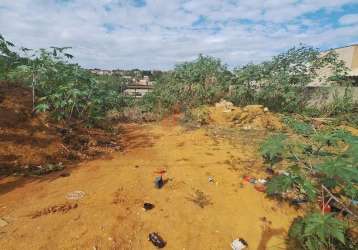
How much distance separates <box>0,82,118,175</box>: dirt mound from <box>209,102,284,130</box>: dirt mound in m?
3.37

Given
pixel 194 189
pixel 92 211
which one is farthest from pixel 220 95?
pixel 92 211

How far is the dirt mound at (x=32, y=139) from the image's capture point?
348cm

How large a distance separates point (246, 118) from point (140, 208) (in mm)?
5130

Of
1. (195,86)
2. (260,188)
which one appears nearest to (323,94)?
(195,86)

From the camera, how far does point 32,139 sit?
390 centimetres

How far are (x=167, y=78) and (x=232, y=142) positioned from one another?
4.80 m

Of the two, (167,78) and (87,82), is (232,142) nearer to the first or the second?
(87,82)

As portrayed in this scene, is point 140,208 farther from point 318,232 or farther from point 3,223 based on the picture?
point 318,232

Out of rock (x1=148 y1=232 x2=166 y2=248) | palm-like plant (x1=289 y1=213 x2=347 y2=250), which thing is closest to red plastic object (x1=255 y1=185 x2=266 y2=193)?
palm-like plant (x1=289 y1=213 x2=347 y2=250)

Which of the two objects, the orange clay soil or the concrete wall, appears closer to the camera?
the orange clay soil

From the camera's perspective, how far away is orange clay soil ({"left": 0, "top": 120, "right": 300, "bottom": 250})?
209 centimetres

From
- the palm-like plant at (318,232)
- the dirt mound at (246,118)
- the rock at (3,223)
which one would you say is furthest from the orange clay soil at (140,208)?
the dirt mound at (246,118)

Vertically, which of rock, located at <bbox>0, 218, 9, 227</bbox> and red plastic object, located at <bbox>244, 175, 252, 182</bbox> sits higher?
rock, located at <bbox>0, 218, 9, 227</bbox>

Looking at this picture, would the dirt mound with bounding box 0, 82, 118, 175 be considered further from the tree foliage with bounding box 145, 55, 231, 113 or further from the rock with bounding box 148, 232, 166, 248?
the tree foliage with bounding box 145, 55, 231, 113
